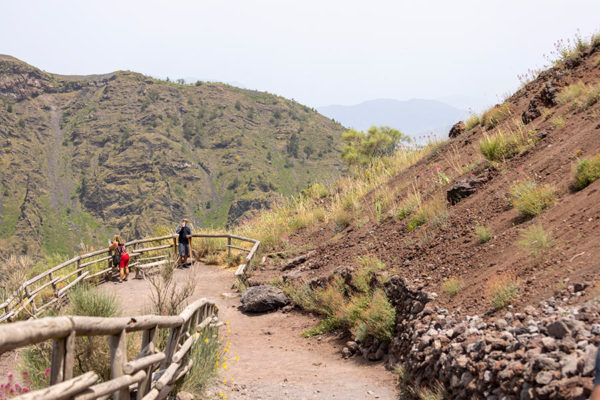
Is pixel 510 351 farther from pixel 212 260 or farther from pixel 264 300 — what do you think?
pixel 212 260

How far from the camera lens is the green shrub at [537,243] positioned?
550cm

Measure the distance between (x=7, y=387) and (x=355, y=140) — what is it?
32930 mm

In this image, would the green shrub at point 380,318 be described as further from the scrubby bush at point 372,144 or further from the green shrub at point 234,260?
the scrubby bush at point 372,144

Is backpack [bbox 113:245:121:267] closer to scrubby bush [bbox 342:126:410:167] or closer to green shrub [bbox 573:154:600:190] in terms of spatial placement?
green shrub [bbox 573:154:600:190]

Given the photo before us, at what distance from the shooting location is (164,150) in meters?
109

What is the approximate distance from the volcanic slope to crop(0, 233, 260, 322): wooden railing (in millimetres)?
71762

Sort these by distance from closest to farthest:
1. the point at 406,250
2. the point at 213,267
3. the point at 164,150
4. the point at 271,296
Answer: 1. the point at 406,250
2. the point at 271,296
3. the point at 213,267
4. the point at 164,150

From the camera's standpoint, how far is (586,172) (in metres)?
6.60

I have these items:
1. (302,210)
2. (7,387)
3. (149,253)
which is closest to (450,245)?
(7,387)

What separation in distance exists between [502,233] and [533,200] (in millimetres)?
663

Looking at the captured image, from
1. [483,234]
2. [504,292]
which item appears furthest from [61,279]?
[504,292]

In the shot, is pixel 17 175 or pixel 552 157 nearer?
pixel 552 157

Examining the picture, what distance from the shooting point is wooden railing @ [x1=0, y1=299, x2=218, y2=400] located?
7.47ft

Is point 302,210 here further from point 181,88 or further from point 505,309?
point 181,88
